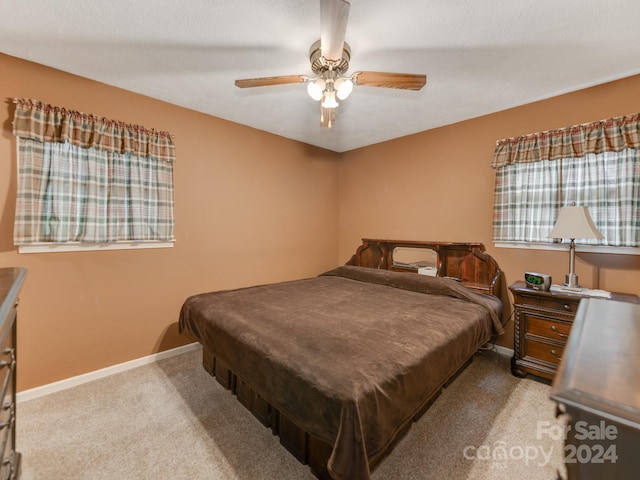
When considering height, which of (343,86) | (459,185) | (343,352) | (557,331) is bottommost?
(557,331)

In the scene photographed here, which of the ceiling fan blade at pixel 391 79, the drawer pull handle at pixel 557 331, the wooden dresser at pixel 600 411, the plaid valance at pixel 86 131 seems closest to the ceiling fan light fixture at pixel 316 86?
the ceiling fan blade at pixel 391 79

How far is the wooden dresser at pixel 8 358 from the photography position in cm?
97

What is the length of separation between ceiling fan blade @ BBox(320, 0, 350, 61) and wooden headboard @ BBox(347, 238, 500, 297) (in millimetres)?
2527

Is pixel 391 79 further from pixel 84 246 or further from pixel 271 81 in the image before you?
pixel 84 246

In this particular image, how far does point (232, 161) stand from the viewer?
136 inches

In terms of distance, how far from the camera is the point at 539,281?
2.47 m

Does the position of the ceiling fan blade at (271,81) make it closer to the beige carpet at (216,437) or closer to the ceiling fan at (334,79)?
the ceiling fan at (334,79)

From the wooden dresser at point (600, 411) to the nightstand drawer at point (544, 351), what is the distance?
2.09m

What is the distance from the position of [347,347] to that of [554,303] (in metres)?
2.02

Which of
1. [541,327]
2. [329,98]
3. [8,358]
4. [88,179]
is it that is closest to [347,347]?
[8,358]

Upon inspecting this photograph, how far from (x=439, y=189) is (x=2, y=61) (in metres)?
4.28

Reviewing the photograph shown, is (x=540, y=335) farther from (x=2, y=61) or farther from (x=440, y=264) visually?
(x=2, y=61)

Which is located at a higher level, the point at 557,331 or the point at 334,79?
the point at 334,79

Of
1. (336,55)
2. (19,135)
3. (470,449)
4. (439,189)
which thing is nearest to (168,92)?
(19,135)
